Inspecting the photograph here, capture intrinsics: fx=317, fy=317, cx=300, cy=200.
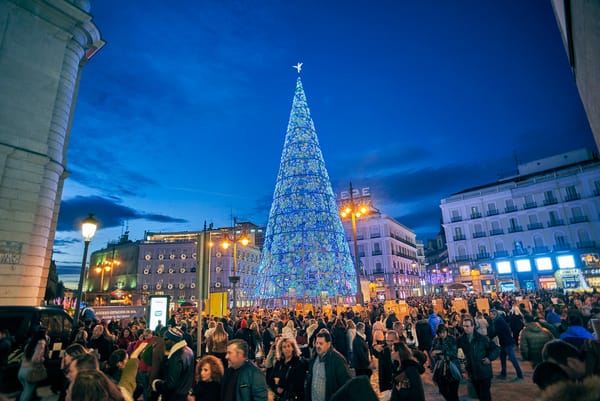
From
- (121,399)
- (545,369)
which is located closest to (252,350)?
(121,399)

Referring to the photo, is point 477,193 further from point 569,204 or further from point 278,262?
point 278,262

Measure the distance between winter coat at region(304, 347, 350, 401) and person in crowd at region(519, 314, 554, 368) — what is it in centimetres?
455

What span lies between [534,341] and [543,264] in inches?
1753

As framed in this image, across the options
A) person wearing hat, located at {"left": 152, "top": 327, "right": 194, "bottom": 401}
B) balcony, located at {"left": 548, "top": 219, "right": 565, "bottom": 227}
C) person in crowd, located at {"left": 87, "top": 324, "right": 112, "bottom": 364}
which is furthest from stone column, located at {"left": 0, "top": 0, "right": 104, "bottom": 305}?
balcony, located at {"left": 548, "top": 219, "right": 565, "bottom": 227}

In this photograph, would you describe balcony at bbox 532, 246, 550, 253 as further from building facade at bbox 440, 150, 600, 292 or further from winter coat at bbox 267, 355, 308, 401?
winter coat at bbox 267, 355, 308, 401

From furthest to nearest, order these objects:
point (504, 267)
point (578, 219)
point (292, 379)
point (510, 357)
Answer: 1. point (504, 267)
2. point (578, 219)
3. point (510, 357)
4. point (292, 379)

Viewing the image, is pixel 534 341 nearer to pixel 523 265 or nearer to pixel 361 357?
pixel 361 357

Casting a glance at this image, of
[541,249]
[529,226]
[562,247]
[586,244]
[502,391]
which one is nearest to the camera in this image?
[502,391]

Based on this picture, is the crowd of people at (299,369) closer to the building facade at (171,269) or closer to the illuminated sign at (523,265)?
the illuminated sign at (523,265)

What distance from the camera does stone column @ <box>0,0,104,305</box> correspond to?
1157 centimetres

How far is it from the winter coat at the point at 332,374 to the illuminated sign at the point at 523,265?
4862 cm

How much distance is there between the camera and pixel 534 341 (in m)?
6.36

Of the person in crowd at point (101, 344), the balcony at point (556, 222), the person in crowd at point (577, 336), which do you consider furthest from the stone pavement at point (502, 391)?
the balcony at point (556, 222)

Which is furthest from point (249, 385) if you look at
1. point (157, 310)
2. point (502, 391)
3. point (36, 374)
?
point (157, 310)
